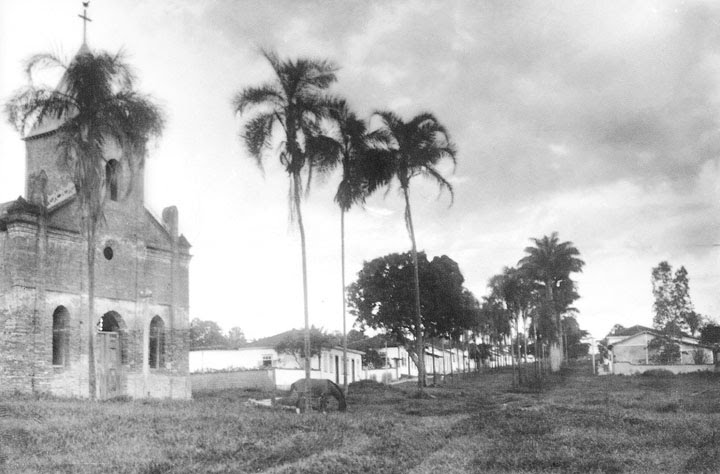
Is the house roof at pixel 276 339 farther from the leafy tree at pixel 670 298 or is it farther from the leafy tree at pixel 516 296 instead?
the leafy tree at pixel 670 298

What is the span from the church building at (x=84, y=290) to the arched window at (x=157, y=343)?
4cm

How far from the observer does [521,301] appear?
55000 mm

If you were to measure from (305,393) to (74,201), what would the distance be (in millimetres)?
11069

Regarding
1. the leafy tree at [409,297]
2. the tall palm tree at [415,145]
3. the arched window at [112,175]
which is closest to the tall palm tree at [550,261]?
the leafy tree at [409,297]

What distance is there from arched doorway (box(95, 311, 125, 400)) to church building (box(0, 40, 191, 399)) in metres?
0.04

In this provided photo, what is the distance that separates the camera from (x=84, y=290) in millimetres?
26094

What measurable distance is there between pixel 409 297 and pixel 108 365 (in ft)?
71.7

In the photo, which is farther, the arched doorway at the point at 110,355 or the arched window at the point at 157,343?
the arched window at the point at 157,343

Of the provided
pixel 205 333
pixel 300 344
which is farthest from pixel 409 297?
pixel 205 333

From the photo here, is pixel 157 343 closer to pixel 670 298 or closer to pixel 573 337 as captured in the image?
pixel 670 298

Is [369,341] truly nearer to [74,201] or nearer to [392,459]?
[74,201]

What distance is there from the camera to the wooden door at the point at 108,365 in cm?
2678

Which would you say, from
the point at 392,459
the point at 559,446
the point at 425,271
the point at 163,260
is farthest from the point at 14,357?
the point at 425,271

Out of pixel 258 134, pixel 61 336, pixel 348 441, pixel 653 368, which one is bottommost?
pixel 653 368
